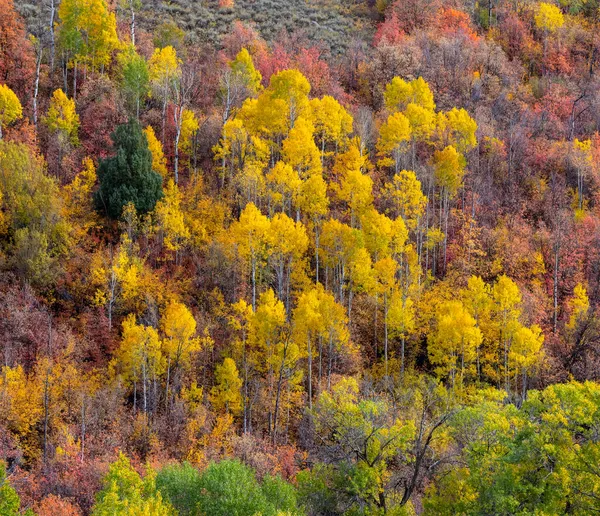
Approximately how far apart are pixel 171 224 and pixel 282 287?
27.6 feet

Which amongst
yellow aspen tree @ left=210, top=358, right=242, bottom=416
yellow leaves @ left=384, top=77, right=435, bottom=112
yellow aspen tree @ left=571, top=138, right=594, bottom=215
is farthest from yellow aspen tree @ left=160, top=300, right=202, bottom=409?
yellow aspen tree @ left=571, top=138, right=594, bottom=215

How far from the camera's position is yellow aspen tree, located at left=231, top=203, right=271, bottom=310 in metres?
42.6

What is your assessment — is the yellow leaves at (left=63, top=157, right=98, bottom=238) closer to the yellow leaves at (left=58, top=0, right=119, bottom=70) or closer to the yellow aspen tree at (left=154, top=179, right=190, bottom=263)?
the yellow aspen tree at (left=154, top=179, right=190, bottom=263)

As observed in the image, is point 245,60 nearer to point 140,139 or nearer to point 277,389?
point 140,139

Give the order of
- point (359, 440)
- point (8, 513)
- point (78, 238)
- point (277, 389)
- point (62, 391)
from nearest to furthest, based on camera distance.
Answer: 1. point (8, 513)
2. point (359, 440)
3. point (62, 391)
4. point (277, 389)
5. point (78, 238)

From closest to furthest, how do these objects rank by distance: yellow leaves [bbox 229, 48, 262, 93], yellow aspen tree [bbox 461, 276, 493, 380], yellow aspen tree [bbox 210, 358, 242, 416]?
yellow aspen tree [bbox 210, 358, 242, 416], yellow aspen tree [bbox 461, 276, 493, 380], yellow leaves [bbox 229, 48, 262, 93]

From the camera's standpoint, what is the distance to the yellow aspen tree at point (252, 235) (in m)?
42.6

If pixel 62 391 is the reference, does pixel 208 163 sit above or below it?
above

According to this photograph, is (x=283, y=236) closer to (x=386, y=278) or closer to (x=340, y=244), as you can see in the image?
(x=340, y=244)

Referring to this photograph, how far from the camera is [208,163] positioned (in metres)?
53.8

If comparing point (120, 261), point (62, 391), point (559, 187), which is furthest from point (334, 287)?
point (559, 187)

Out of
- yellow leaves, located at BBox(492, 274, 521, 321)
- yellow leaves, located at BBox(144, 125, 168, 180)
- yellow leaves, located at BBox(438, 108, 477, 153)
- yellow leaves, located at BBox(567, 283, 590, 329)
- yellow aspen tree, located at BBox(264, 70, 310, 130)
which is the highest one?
yellow aspen tree, located at BBox(264, 70, 310, 130)

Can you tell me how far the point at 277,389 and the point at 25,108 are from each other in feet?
103

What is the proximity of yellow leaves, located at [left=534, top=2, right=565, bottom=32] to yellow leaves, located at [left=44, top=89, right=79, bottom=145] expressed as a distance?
55.7 meters
